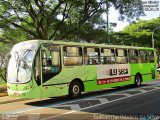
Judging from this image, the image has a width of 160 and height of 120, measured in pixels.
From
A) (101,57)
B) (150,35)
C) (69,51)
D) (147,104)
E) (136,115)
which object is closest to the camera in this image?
(136,115)

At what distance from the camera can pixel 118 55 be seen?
20047 mm

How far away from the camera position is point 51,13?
83.5ft

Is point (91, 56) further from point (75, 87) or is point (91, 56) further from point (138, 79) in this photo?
point (138, 79)

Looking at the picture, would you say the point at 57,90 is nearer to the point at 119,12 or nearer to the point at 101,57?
the point at 101,57

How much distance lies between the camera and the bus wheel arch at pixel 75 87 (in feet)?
53.1

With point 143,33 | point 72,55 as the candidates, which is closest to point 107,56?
point 72,55

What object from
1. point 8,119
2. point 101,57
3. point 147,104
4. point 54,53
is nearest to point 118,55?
point 101,57

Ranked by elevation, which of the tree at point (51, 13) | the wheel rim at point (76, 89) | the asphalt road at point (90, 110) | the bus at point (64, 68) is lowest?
the asphalt road at point (90, 110)

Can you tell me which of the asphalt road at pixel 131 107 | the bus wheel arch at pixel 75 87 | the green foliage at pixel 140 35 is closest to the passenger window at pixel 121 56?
the bus wheel arch at pixel 75 87

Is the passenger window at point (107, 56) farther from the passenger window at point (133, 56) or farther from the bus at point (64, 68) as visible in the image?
the passenger window at point (133, 56)

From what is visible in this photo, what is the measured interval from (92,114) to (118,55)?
9.05m

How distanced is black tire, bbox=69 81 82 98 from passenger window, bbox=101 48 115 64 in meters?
2.50

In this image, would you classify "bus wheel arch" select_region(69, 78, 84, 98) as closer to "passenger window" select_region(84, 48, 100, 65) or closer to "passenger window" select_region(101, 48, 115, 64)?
"passenger window" select_region(84, 48, 100, 65)

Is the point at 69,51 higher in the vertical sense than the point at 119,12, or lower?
lower
